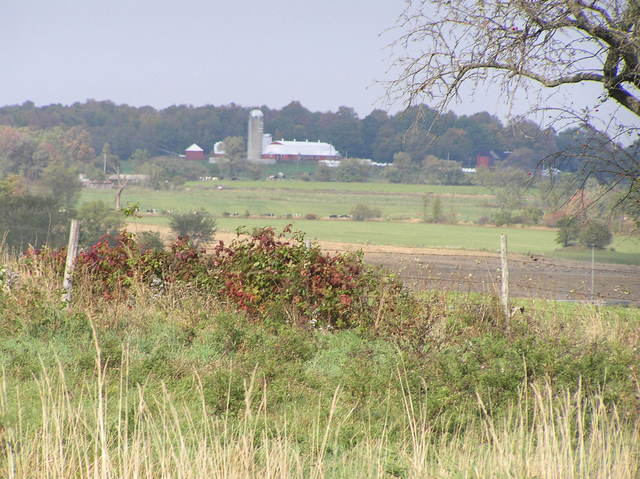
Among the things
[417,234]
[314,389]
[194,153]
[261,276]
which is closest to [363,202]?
[417,234]

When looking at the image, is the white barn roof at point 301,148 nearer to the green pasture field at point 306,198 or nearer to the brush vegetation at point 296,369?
the green pasture field at point 306,198

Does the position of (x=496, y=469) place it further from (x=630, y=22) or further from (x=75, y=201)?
(x=75, y=201)

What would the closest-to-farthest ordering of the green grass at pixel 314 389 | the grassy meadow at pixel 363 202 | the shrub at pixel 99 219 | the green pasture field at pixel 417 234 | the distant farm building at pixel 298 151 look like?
1. the green grass at pixel 314 389
2. the shrub at pixel 99 219
3. the green pasture field at pixel 417 234
4. the grassy meadow at pixel 363 202
5. the distant farm building at pixel 298 151

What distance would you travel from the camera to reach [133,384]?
6.97 m

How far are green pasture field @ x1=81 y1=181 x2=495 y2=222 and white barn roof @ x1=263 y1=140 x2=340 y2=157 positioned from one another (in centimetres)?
1815

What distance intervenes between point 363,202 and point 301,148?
3699cm

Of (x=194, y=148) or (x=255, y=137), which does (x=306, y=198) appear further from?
(x=255, y=137)

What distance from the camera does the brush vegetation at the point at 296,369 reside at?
13.9 ft

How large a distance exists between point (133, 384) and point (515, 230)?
57.1 metres

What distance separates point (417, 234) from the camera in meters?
55.3

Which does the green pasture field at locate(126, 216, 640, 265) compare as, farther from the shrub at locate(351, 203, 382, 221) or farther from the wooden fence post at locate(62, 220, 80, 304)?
the wooden fence post at locate(62, 220, 80, 304)

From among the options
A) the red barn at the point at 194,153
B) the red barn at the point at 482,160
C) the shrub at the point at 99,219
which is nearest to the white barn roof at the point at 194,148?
the red barn at the point at 194,153

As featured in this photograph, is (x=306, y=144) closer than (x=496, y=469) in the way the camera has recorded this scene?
No

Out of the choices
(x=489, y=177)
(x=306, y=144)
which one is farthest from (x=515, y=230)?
(x=306, y=144)
